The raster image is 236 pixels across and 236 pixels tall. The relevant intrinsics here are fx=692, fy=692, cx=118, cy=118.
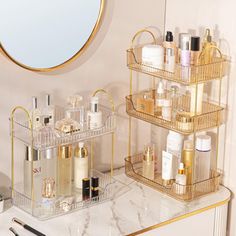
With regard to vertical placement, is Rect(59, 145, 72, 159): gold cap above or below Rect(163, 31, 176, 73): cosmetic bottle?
below

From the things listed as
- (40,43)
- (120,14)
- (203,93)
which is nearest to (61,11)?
(40,43)

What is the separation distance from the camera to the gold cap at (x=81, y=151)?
2387 mm

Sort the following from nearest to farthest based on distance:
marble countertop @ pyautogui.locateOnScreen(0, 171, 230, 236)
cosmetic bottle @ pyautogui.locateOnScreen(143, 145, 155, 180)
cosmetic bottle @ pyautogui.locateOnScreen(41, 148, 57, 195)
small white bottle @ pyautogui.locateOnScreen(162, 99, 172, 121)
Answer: marble countertop @ pyautogui.locateOnScreen(0, 171, 230, 236)
cosmetic bottle @ pyautogui.locateOnScreen(41, 148, 57, 195)
small white bottle @ pyautogui.locateOnScreen(162, 99, 172, 121)
cosmetic bottle @ pyautogui.locateOnScreen(143, 145, 155, 180)

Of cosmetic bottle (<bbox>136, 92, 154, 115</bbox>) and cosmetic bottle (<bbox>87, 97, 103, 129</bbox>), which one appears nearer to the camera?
cosmetic bottle (<bbox>87, 97, 103, 129</bbox>)

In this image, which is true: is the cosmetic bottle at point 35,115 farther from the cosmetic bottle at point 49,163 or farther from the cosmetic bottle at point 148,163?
the cosmetic bottle at point 148,163

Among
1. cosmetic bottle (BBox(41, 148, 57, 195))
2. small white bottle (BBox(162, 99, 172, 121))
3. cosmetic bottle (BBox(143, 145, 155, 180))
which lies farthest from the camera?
cosmetic bottle (BBox(143, 145, 155, 180))

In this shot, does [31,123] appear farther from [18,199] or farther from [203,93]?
[203,93]

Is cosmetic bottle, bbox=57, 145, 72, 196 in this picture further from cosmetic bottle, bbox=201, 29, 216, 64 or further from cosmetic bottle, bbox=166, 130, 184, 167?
cosmetic bottle, bbox=201, 29, 216, 64

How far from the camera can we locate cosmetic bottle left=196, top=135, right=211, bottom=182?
2408 millimetres

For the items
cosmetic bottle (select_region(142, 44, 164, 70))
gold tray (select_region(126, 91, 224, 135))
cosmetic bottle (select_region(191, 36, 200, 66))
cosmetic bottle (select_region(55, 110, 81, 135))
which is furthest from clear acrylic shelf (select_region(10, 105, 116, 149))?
cosmetic bottle (select_region(191, 36, 200, 66))

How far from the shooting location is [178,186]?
7.95ft

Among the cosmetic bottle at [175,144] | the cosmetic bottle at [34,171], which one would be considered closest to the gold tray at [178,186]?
the cosmetic bottle at [175,144]

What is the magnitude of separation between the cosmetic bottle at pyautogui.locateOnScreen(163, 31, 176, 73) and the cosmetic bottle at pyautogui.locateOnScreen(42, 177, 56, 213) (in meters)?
→ 0.56

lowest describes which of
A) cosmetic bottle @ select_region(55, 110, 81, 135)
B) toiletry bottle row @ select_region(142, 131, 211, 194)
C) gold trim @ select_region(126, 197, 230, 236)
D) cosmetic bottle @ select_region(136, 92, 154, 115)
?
→ gold trim @ select_region(126, 197, 230, 236)
